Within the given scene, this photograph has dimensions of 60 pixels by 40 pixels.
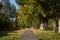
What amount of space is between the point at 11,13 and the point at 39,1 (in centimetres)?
7392

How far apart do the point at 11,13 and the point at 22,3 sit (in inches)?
2634

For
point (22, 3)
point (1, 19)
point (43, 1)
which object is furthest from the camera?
point (1, 19)

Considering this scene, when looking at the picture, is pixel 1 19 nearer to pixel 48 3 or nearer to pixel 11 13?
pixel 48 3

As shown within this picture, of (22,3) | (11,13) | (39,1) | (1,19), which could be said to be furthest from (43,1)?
(11,13)

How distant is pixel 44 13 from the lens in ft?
106

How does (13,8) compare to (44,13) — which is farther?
(13,8)

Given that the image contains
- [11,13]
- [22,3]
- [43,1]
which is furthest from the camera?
[11,13]

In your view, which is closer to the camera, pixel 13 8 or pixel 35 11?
pixel 35 11

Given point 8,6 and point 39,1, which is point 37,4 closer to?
point 39,1

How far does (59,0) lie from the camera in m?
30.6

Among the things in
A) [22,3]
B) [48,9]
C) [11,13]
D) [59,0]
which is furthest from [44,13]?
[11,13]

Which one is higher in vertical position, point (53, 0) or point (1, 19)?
point (53, 0)

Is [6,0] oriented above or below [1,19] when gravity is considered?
above

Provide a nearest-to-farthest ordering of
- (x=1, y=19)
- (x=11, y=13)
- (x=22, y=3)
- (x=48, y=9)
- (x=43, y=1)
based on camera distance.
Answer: (x=43, y=1), (x=48, y=9), (x=22, y=3), (x=1, y=19), (x=11, y=13)
